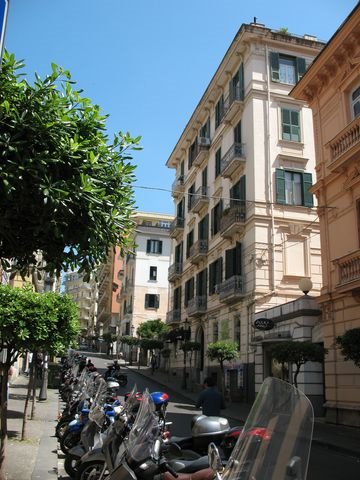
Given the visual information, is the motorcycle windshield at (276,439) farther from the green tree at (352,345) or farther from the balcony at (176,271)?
the balcony at (176,271)

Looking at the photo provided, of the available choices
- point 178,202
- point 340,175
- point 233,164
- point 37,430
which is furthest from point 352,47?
point 178,202

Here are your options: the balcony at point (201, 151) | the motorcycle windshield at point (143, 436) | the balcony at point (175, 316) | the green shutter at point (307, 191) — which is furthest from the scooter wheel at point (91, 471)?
the balcony at point (175, 316)

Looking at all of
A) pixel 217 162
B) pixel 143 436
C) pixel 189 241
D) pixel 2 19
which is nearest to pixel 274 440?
pixel 143 436

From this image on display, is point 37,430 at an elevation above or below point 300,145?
below

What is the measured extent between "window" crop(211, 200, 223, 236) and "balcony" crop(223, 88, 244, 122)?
5.03 m

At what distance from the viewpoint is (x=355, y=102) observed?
53.6ft

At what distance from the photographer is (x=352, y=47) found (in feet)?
53.0

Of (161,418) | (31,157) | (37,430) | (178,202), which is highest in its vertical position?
(178,202)

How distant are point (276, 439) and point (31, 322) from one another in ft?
22.3

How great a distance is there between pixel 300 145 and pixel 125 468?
22.8 m

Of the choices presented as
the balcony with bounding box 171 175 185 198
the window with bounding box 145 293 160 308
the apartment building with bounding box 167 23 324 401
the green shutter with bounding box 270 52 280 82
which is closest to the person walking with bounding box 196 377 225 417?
the apartment building with bounding box 167 23 324 401

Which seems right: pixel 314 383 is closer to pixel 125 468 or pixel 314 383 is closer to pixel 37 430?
pixel 37 430

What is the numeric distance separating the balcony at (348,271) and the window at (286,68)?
14223mm

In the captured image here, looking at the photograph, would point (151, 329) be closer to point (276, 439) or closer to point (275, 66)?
point (275, 66)
